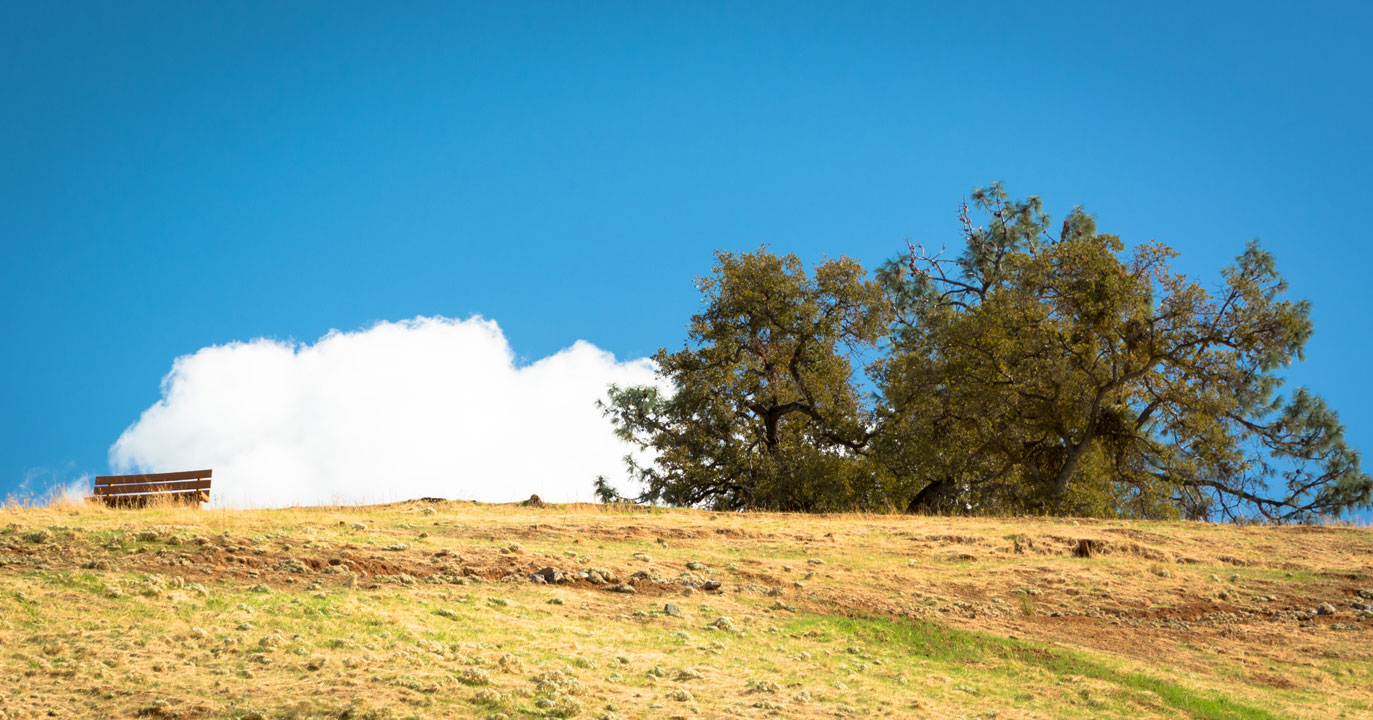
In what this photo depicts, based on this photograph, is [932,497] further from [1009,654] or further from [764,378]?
[1009,654]

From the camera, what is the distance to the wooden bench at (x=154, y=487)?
70.3 ft

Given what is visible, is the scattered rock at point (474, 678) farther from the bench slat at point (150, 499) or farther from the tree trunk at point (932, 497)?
the tree trunk at point (932, 497)

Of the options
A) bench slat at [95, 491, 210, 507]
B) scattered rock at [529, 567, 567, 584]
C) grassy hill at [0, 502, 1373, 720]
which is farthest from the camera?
bench slat at [95, 491, 210, 507]

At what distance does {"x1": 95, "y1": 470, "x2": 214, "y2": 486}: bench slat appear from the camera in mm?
21828

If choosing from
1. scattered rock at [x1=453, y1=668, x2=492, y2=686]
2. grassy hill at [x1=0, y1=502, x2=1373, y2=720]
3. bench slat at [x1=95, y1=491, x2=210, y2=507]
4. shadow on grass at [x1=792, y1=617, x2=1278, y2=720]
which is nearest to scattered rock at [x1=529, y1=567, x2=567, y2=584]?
grassy hill at [x1=0, y1=502, x2=1373, y2=720]

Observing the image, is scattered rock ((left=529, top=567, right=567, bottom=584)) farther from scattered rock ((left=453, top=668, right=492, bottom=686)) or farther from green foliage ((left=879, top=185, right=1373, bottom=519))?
green foliage ((left=879, top=185, right=1373, bottom=519))

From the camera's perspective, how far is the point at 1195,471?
30.8 m

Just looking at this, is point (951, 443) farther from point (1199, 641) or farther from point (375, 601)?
point (375, 601)

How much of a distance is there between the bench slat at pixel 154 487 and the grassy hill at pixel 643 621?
3070 millimetres

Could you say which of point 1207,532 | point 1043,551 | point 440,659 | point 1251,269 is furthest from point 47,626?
point 1251,269

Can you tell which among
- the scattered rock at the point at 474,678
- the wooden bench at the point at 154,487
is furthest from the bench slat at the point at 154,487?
the scattered rock at the point at 474,678

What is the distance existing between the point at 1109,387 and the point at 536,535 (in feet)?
56.9

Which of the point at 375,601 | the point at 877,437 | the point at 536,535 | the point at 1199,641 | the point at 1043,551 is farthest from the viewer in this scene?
the point at 877,437

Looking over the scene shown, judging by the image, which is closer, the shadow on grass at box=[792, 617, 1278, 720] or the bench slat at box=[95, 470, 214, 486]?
the shadow on grass at box=[792, 617, 1278, 720]
